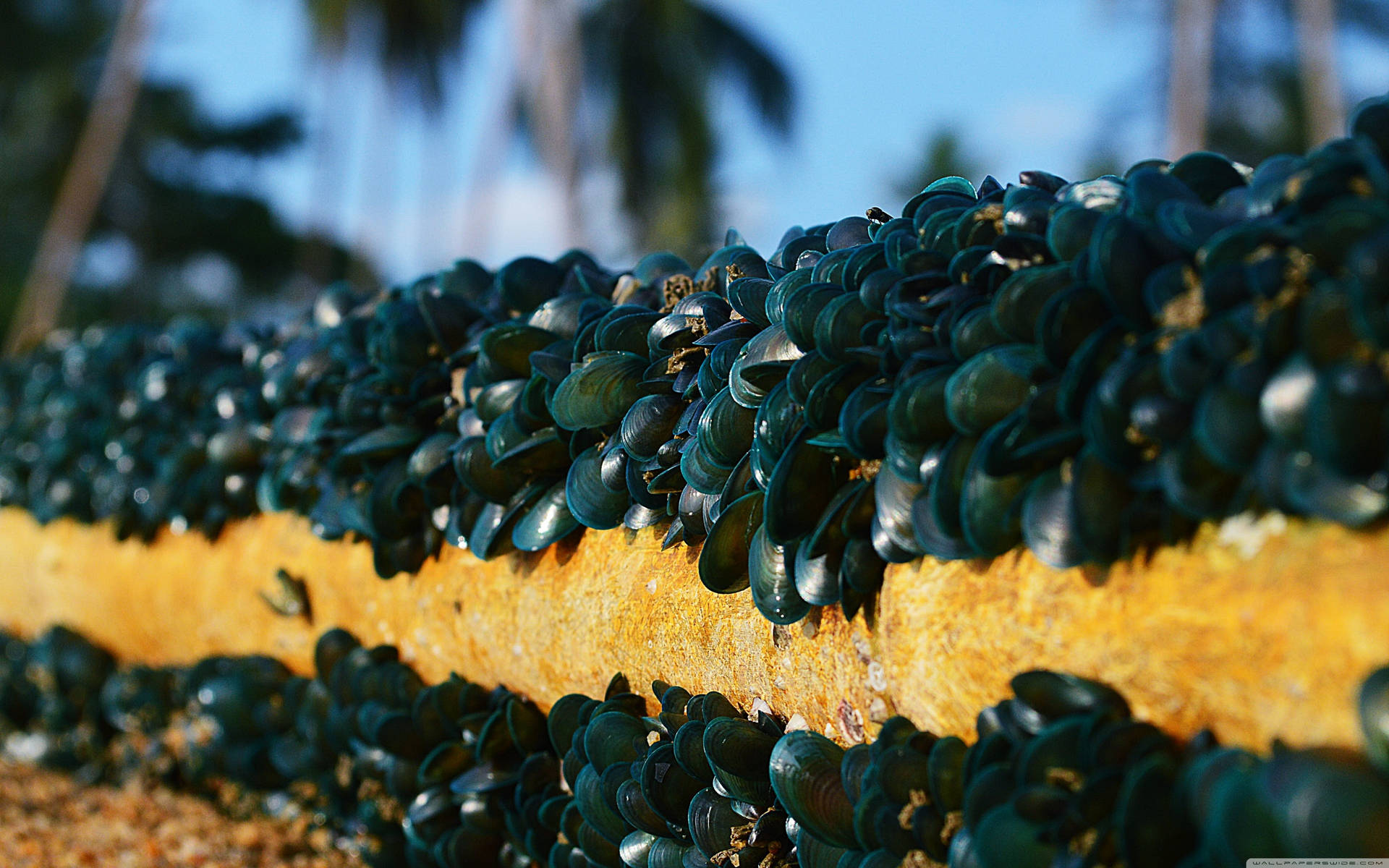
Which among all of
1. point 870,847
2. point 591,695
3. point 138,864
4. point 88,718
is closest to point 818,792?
point 870,847

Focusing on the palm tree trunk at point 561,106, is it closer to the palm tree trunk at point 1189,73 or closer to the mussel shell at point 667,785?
the palm tree trunk at point 1189,73

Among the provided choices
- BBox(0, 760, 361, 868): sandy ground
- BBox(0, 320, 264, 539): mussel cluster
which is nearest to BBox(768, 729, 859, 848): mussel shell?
BBox(0, 760, 361, 868): sandy ground

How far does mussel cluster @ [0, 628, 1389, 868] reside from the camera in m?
1.35

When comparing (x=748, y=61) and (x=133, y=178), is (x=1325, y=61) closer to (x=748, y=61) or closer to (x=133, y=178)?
(x=748, y=61)

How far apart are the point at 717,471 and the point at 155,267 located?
82.6 feet

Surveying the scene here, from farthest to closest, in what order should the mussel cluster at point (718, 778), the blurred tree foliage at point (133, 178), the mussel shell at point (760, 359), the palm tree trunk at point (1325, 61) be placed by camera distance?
the blurred tree foliage at point (133, 178)
the palm tree trunk at point (1325, 61)
the mussel shell at point (760, 359)
the mussel cluster at point (718, 778)

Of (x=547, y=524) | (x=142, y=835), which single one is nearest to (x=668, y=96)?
(x=142, y=835)

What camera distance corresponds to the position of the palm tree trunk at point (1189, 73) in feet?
44.8

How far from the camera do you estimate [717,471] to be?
85.2 inches

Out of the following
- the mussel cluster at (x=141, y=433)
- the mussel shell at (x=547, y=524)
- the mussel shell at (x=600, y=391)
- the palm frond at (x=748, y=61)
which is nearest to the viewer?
the mussel shell at (x=600, y=391)

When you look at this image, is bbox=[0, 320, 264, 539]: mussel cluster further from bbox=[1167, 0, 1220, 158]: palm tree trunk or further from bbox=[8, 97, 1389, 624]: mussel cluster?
bbox=[1167, 0, 1220, 158]: palm tree trunk

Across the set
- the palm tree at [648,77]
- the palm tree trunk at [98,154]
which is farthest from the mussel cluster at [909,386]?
the palm tree at [648,77]

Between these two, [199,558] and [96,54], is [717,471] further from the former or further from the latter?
[96,54]

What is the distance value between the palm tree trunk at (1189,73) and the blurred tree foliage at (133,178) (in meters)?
17.3
